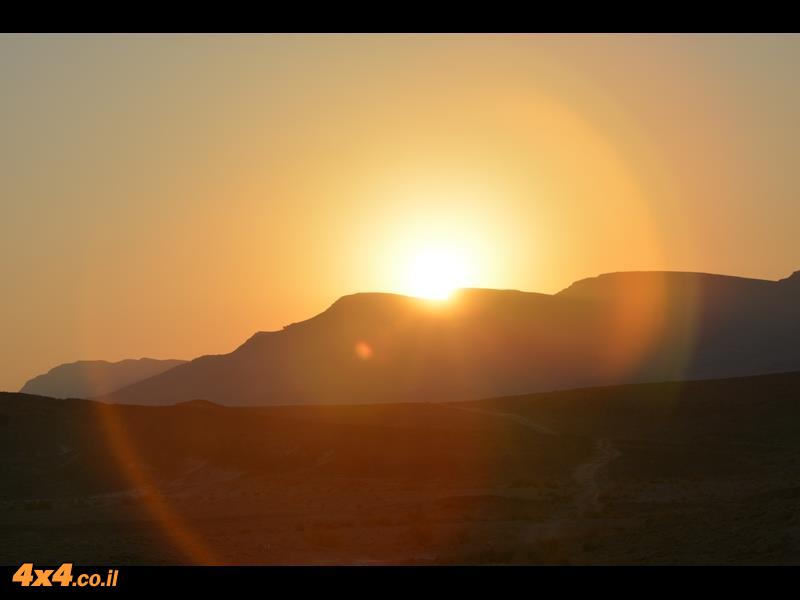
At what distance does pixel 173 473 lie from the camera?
186 feet

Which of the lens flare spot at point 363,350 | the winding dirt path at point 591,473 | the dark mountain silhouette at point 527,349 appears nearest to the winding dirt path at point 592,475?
the winding dirt path at point 591,473

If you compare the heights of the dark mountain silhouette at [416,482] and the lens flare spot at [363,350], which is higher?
the lens flare spot at [363,350]

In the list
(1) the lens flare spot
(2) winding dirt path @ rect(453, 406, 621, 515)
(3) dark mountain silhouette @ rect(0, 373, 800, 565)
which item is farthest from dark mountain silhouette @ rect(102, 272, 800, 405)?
(2) winding dirt path @ rect(453, 406, 621, 515)

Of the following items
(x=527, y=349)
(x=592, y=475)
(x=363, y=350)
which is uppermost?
(x=363, y=350)

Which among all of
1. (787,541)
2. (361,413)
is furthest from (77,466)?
(787,541)

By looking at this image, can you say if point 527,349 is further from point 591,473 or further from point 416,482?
point 416,482

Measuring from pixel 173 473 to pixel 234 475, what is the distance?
13.3 ft

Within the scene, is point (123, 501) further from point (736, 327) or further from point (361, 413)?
point (736, 327)

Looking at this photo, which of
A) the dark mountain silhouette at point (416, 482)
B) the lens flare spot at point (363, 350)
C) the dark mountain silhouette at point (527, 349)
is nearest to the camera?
the dark mountain silhouette at point (416, 482)

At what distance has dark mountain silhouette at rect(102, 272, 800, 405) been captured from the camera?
552 ft

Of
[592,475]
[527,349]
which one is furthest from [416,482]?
[527,349]

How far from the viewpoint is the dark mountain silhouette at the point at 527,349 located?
168m

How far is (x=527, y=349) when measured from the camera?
591 feet

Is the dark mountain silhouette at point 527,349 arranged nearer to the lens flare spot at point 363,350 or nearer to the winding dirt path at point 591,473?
the lens flare spot at point 363,350
